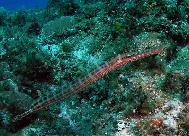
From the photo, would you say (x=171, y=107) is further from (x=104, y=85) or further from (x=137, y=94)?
(x=104, y=85)

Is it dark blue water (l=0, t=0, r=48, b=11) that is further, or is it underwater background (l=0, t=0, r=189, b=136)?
dark blue water (l=0, t=0, r=48, b=11)

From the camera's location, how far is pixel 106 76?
635 centimetres

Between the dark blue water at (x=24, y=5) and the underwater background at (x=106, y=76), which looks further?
the dark blue water at (x=24, y=5)

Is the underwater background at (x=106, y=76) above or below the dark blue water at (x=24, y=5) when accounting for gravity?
below

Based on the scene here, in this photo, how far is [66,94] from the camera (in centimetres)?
463

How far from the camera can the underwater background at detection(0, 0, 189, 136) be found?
194 inches

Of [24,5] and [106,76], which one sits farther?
[24,5]

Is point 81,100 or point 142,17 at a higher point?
point 142,17

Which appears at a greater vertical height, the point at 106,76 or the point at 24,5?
the point at 24,5

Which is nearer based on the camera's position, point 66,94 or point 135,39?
point 66,94

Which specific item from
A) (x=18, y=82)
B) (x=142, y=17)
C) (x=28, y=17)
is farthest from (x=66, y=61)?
(x=28, y=17)

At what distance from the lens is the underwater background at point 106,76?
4.93 m

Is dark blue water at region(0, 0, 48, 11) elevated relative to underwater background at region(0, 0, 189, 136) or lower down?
elevated

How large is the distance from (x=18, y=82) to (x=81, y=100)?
1.73 meters
